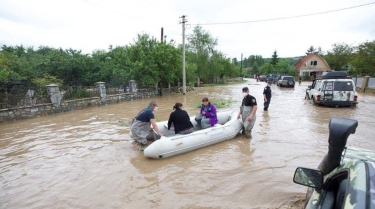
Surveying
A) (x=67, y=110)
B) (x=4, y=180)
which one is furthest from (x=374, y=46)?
(x=4, y=180)

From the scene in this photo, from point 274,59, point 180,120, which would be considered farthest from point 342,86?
point 274,59

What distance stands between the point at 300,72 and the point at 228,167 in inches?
2060

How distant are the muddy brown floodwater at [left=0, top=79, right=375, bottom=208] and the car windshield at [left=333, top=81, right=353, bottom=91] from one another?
400cm

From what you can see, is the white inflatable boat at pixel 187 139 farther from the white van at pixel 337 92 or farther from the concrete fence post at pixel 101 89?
the concrete fence post at pixel 101 89

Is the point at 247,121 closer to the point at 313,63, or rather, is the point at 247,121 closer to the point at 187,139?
the point at 187,139

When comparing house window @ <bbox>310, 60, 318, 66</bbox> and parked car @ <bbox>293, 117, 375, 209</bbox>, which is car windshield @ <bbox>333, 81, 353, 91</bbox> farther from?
house window @ <bbox>310, 60, 318, 66</bbox>

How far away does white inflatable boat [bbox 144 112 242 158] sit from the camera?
5.08 metres

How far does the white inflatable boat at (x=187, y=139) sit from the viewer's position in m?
5.08

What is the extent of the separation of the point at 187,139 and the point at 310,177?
3.92 m

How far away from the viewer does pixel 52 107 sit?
11562mm

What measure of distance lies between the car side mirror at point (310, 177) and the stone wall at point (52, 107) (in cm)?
1184

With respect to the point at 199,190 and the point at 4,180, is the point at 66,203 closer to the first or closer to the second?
the point at 4,180

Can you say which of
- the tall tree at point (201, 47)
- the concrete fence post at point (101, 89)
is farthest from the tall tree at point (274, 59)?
the concrete fence post at point (101, 89)

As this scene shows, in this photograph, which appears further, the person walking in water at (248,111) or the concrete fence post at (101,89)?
the concrete fence post at (101,89)
